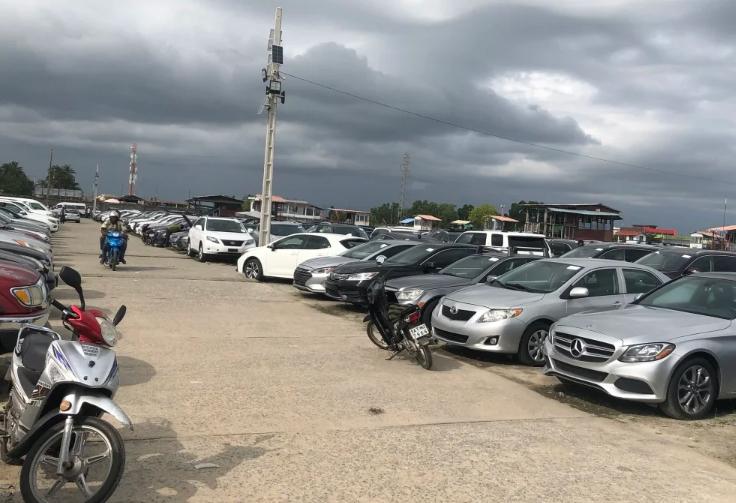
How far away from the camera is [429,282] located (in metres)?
10.9

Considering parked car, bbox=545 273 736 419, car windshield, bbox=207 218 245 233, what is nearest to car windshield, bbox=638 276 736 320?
parked car, bbox=545 273 736 419

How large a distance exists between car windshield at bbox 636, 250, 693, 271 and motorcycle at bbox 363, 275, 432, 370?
6.86 m

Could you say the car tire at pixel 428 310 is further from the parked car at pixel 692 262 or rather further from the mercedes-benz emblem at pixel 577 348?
the parked car at pixel 692 262

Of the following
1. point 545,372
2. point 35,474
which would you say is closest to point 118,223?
point 545,372

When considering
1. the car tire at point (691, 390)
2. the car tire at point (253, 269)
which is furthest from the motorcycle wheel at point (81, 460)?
the car tire at point (253, 269)

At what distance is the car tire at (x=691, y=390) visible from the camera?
6.39 meters

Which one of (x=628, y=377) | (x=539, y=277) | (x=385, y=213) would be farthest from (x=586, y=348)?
(x=385, y=213)

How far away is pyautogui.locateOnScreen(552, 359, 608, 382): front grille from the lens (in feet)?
21.8

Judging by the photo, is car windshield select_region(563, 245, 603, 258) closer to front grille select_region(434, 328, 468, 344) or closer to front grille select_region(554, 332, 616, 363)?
front grille select_region(434, 328, 468, 344)

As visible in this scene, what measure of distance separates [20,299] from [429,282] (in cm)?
657

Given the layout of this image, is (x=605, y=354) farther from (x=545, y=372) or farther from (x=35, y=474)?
(x=35, y=474)

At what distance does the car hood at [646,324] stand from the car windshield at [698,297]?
0.19 m

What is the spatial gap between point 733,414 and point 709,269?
7111 mm

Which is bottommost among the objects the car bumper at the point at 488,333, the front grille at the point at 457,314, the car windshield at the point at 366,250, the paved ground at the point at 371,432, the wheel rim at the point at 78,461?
the paved ground at the point at 371,432
